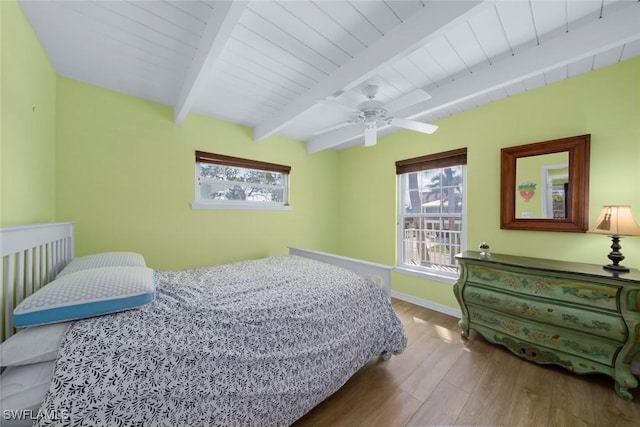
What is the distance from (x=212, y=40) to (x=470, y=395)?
2.78 m

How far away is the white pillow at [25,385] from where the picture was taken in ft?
2.53

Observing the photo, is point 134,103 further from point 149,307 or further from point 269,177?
point 149,307

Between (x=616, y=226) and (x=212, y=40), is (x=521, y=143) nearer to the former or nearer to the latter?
(x=616, y=226)

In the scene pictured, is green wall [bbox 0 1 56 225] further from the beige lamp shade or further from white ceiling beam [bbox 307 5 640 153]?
the beige lamp shade

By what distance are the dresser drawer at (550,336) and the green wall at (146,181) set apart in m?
2.45

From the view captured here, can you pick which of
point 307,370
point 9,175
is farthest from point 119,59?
point 307,370

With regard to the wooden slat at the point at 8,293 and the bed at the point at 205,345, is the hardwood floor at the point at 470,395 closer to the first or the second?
the bed at the point at 205,345

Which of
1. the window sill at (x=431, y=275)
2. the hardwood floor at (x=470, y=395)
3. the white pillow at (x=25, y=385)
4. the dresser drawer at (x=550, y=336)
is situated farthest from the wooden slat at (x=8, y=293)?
the window sill at (x=431, y=275)

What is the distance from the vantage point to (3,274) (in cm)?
103

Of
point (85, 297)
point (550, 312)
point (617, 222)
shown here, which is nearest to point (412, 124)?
point (617, 222)

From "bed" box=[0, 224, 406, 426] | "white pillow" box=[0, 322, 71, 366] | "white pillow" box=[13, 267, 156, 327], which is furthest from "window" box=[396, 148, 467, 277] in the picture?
"white pillow" box=[0, 322, 71, 366]

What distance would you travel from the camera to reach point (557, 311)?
5.72 ft

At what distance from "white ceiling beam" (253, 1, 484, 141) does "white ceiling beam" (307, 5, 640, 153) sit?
2.71 ft

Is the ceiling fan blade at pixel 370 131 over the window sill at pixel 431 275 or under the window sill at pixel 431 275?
over
